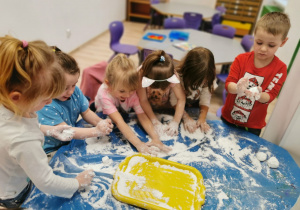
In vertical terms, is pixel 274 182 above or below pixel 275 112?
below

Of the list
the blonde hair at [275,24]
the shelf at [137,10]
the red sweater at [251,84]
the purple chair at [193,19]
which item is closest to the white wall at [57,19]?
the shelf at [137,10]

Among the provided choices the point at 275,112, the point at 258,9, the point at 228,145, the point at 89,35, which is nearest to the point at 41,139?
the point at 228,145

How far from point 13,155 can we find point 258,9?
6700 millimetres

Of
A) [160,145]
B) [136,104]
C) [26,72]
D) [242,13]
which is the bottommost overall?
[160,145]

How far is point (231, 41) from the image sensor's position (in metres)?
3.36

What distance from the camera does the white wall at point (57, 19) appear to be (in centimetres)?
288

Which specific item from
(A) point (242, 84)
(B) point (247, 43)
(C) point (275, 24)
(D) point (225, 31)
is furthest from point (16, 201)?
(D) point (225, 31)

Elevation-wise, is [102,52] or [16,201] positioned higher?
[16,201]

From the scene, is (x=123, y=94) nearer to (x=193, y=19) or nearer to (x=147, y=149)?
(x=147, y=149)

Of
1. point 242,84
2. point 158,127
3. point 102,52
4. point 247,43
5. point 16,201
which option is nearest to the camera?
point 16,201

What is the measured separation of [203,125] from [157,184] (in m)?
0.63

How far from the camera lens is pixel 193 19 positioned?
4.24m

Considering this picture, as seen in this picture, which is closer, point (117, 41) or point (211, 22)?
point (117, 41)

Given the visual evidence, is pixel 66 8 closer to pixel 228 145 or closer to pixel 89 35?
pixel 89 35
